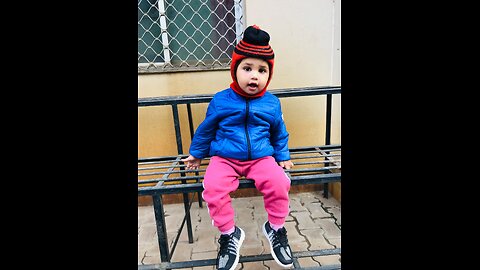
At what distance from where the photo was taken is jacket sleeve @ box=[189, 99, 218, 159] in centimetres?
172

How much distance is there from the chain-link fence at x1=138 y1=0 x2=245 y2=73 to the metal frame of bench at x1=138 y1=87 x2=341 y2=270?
0.46m

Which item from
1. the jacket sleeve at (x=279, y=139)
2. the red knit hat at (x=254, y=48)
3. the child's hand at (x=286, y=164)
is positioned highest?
the red knit hat at (x=254, y=48)

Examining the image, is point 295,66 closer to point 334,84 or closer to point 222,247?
A: point 334,84

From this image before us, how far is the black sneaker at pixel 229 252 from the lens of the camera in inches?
58.2

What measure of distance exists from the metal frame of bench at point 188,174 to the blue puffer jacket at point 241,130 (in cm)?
16

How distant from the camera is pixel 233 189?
1.57 meters

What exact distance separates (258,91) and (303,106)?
1015mm

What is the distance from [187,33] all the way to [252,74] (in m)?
1.10

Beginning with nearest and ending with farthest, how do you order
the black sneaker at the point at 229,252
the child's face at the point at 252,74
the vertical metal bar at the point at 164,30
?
the black sneaker at the point at 229,252
the child's face at the point at 252,74
the vertical metal bar at the point at 164,30

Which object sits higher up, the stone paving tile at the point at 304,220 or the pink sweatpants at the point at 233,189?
the pink sweatpants at the point at 233,189

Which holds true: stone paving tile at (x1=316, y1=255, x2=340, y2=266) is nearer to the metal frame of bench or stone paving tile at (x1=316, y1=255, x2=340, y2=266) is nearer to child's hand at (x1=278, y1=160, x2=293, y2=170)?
the metal frame of bench

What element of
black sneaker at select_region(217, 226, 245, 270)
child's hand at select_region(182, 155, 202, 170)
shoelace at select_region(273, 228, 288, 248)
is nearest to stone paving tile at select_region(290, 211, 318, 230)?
shoelace at select_region(273, 228, 288, 248)

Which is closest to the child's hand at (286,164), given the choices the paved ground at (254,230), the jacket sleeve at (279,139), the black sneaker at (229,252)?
the jacket sleeve at (279,139)

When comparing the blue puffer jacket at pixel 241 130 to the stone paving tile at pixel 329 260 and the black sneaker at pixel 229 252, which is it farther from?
the stone paving tile at pixel 329 260
